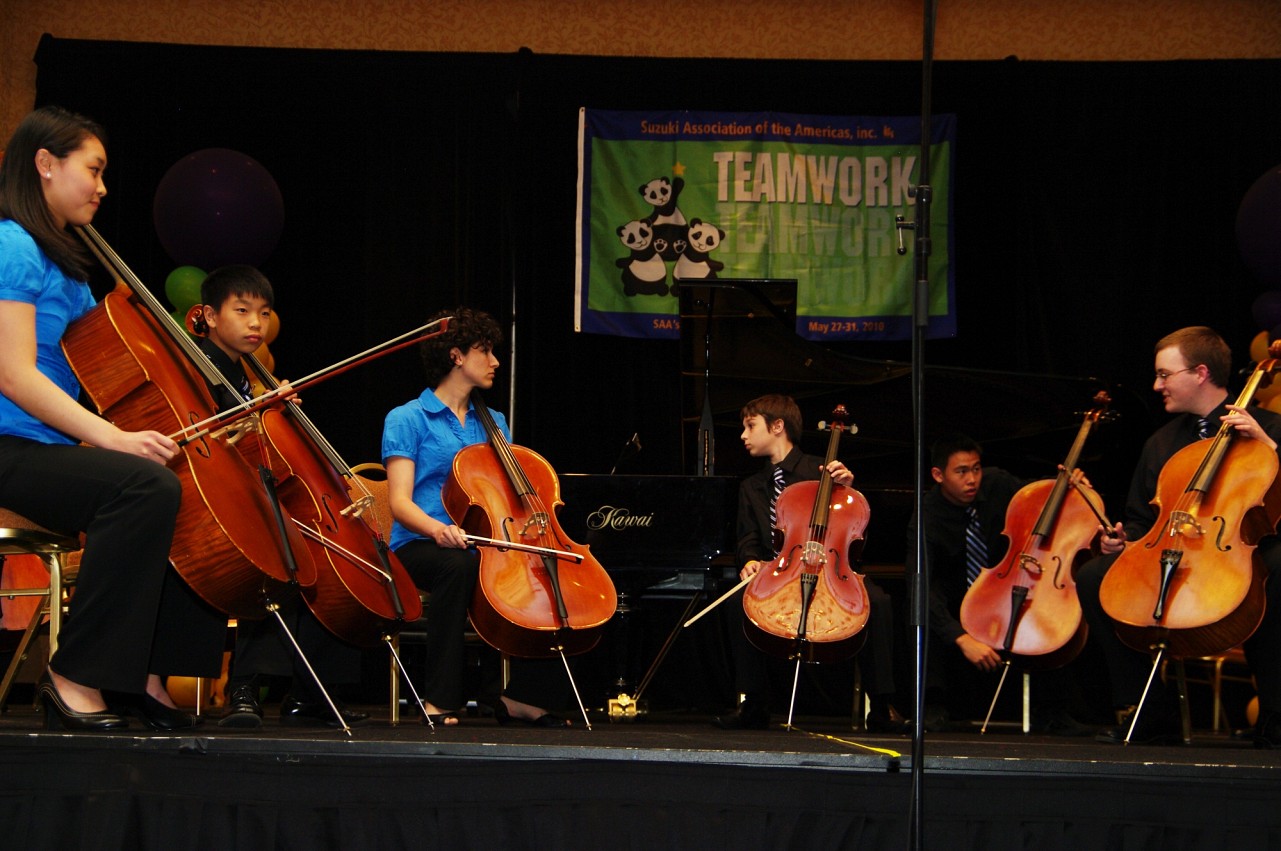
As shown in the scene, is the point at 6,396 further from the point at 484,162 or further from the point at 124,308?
the point at 484,162

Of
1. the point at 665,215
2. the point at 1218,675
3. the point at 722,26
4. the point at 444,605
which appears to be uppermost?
the point at 722,26

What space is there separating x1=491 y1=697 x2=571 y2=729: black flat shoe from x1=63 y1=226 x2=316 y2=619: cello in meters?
1.10

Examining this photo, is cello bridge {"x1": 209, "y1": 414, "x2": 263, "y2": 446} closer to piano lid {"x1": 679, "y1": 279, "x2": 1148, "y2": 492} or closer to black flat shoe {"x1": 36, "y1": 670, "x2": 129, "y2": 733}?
black flat shoe {"x1": 36, "y1": 670, "x2": 129, "y2": 733}

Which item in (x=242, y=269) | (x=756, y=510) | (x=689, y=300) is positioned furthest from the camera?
(x=689, y=300)

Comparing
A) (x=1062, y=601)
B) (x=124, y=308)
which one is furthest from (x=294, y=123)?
(x=1062, y=601)

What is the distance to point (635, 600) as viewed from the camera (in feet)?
14.3

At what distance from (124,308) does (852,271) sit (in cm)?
416

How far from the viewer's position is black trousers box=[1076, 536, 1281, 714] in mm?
3252

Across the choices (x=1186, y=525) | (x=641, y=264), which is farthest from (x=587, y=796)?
(x=641, y=264)

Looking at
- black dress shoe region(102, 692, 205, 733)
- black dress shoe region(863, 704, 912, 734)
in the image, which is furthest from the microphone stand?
black dress shoe region(863, 704, 912, 734)

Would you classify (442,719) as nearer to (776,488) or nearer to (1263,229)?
(776,488)

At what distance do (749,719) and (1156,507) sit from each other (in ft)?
4.22

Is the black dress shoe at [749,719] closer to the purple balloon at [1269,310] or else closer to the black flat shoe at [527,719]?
the black flat shoe at [527,719]

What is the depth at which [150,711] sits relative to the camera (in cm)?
256
